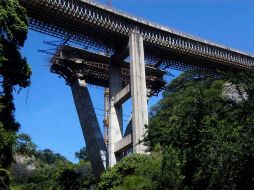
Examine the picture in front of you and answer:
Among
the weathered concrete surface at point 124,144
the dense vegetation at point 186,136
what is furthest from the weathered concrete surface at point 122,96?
the dense vegetation at point 186,136

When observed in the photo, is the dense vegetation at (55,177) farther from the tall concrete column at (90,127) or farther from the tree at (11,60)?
the tree at (11,60)

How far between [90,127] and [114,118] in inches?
91.1

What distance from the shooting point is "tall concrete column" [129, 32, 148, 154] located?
36.0 metres

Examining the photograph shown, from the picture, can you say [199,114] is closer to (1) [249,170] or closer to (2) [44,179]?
(1) [249,170]

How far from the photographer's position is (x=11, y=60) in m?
24.4

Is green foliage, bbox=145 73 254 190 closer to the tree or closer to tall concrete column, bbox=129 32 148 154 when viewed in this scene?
the tree

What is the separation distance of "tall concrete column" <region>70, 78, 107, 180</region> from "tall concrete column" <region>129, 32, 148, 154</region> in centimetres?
499

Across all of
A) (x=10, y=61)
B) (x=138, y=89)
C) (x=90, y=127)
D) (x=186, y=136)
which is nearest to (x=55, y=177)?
(x=90, y=127)

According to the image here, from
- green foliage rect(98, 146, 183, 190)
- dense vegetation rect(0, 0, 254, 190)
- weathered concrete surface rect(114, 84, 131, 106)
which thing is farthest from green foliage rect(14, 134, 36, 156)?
weathered concrete surface rect(114, 84, 131, 106)

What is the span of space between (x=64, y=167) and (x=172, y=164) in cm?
3650

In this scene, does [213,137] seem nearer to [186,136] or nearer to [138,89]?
[186,136]

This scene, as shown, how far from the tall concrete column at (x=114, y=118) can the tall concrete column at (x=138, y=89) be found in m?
4.18

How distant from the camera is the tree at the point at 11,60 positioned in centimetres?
2305

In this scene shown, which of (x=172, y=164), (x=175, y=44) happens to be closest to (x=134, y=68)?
(x=175, y=44)
